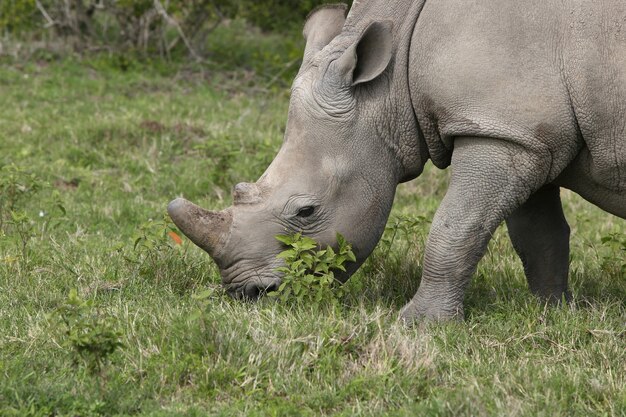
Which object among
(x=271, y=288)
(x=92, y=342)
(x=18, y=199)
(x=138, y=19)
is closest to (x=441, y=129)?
(x=271, y=288)

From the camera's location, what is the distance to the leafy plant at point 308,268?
5.54 metres

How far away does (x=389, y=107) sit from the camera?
5.71m

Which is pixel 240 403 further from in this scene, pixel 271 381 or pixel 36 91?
pixel 36 91

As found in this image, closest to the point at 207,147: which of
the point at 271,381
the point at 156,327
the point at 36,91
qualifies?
the point at 36,91

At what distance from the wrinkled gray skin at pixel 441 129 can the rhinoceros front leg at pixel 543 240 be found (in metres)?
0.61

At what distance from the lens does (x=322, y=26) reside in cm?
611

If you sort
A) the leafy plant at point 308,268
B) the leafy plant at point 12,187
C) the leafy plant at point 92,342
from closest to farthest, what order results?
the leafy plant at point 92,342 < the leafy plant at point 308,268 < the leafy plant at point 12,187

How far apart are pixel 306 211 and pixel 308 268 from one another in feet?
0.97

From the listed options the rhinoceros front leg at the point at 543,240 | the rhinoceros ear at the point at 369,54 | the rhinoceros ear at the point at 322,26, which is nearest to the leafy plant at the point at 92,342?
the rhinoceros ear at the point at 369,54

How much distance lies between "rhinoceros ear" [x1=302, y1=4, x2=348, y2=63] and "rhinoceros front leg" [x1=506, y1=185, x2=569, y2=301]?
4.89ft

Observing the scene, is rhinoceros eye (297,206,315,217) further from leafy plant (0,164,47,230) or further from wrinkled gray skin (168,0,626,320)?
leafy plant (0,164,47,230)

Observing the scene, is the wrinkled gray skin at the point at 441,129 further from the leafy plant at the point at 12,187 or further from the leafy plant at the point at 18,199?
the leafy plant at the point at 12,187

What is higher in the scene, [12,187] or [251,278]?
[251,278]

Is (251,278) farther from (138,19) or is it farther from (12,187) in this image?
(138,19)
